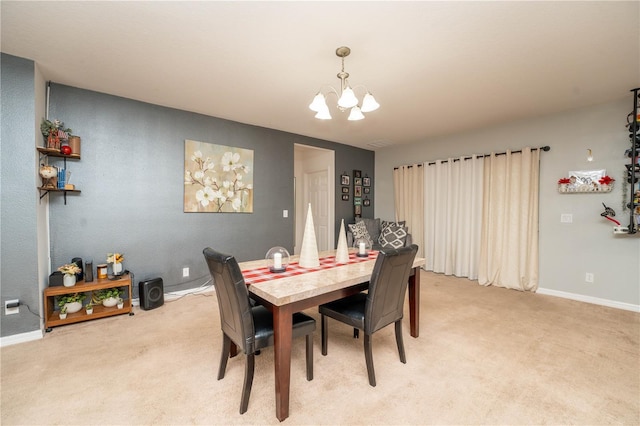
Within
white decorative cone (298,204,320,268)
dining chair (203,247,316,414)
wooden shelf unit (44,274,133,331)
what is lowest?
wooden shelf unit (44,274,133,331)

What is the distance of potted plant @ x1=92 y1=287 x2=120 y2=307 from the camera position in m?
2.74

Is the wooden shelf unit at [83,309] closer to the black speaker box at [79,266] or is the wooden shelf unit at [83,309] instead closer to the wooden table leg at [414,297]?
the black speaker box at [79,266]

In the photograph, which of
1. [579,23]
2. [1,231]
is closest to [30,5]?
[1,231]

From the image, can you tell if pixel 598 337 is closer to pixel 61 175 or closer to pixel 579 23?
pixel 579 23

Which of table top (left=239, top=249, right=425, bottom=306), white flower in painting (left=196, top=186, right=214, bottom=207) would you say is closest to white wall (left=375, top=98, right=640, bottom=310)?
table top (left=239, top=249, right=425, bottom=306)

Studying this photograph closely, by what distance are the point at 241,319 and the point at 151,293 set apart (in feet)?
6.82

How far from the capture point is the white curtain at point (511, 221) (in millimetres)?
3582

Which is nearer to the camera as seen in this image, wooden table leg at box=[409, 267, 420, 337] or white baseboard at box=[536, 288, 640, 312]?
wooden table leg at box=[409, 267, 420, 337]

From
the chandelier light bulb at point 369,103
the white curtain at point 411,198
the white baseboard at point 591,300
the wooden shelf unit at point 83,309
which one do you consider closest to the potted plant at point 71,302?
the wooden shelf unit at point 83,309

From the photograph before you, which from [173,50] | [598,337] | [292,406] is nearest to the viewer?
[292,406]

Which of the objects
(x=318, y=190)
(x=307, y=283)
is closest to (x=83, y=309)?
(x=307, y=283)

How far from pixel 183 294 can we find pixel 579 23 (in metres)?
4.41

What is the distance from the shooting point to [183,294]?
133 inches

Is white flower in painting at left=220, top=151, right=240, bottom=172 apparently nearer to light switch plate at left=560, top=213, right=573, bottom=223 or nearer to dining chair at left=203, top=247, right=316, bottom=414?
dining chair at left=203, top=247, right=316, bottom=414
